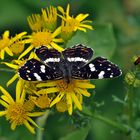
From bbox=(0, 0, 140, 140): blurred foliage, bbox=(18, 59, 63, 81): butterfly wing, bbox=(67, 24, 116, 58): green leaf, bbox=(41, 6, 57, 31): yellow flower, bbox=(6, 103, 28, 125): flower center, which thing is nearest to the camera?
bbox=(18, 59, 63, 81): butterfly wing

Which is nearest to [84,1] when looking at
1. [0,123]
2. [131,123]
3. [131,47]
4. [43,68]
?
[131,47]

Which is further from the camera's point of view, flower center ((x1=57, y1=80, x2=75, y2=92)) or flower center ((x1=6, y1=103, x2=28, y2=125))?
flower center ((x1=6, y1=103, x2=28, y2=125))

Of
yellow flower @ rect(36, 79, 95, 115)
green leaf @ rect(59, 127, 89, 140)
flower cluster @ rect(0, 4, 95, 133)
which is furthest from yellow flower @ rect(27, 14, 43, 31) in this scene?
green leaf @ rect(59, 127, 89, 140)

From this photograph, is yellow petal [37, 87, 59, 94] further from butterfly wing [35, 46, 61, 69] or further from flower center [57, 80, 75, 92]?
butterfly wing [35, 46, 61, 69]

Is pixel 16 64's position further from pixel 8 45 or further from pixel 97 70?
pixel 97 70

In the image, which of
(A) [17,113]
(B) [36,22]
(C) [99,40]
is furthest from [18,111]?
(C) [99,40]

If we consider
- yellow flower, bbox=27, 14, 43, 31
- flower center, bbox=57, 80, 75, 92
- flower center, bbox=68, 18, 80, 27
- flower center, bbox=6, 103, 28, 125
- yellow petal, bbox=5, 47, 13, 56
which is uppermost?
yellow flower, bbox=27, 14, 43, 31

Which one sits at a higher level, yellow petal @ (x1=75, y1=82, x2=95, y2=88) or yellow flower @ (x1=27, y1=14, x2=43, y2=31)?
yellow flower @ (x1=27, y1=14, x2=43, y2=31)

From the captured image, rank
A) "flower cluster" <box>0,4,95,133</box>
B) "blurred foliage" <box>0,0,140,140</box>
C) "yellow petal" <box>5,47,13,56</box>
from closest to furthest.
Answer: "flower cluster" <box>0,4,95,133</box>, "yellow petal" <box>5,47,13,56</box>, "blurred foliage" <box>0,0,140,140</box>
